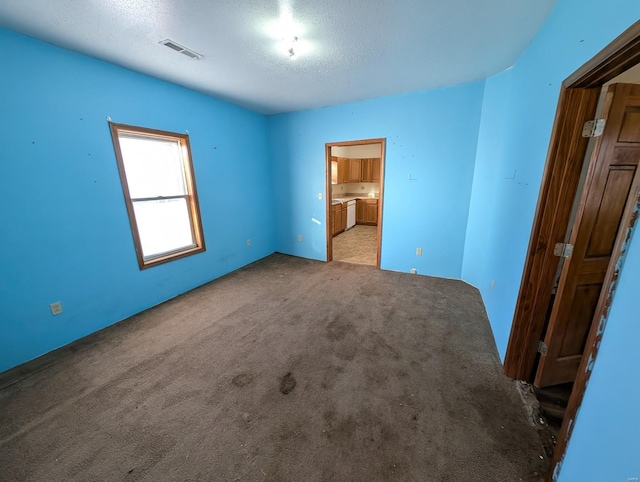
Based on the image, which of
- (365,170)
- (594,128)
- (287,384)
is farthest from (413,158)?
(365,170)

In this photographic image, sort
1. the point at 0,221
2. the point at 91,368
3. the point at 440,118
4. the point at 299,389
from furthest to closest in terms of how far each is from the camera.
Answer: the point at 440,118 → the point at 91,368 → the point at 0,221 → the point at 299,389

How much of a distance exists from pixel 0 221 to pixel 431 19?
376 cm

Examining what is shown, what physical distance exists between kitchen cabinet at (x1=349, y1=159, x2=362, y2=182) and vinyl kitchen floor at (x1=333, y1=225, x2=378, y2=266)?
1.59 m

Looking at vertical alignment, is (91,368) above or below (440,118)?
below

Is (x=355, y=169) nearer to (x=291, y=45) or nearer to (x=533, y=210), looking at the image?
(x=291, y=45)

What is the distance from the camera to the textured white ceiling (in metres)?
1.64

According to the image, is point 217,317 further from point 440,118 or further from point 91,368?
point 440,118

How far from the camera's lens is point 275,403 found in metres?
1.65

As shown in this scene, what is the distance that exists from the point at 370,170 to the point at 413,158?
153 inches

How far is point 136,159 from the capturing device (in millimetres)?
2766

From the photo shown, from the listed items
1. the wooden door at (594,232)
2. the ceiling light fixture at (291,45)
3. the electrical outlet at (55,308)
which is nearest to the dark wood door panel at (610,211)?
the wooden door at (594,232)

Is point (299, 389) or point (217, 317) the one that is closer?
point (299, 389)

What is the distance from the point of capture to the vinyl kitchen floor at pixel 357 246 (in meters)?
4.63

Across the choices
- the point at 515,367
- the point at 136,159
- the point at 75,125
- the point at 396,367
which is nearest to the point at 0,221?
the point at 75,125
